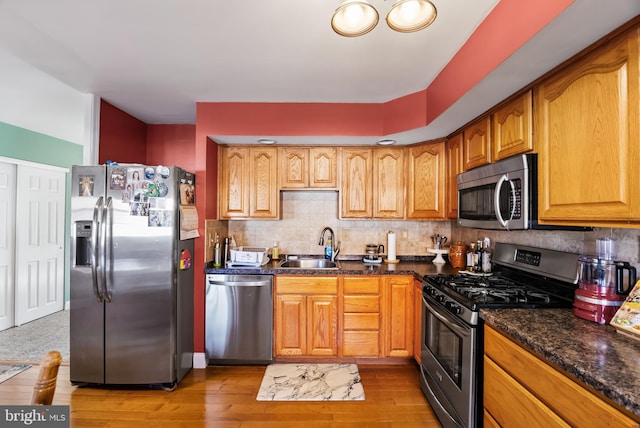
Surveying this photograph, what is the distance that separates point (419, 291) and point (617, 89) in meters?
1.97

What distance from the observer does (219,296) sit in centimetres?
304

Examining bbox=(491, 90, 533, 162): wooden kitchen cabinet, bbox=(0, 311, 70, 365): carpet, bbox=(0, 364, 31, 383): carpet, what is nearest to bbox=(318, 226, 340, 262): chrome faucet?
bbox=(491, 90, 533, 162): wooden kitchen cabinet

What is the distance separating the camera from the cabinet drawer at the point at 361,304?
3.03 m

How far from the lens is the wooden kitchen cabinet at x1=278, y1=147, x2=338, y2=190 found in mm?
3391

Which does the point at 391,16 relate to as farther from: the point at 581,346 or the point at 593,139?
the point at 581,346

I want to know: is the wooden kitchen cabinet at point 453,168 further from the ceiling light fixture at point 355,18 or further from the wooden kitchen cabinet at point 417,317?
the ceiling light fixture at point 355,18

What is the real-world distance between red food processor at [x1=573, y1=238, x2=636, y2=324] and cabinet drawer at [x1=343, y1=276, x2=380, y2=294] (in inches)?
64.1

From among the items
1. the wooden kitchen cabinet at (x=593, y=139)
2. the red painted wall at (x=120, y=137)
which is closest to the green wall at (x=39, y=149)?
the red painted wall at (x=120, y=137)

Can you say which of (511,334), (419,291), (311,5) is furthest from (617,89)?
(419,291)

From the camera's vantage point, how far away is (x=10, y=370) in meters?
2.85

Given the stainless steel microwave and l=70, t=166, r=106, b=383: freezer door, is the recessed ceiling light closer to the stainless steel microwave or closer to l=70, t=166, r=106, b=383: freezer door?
the stainless steel microwave

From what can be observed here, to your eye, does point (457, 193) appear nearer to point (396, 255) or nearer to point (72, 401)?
point (396, 255)

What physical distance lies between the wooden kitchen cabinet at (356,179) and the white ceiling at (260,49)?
57 centimetres

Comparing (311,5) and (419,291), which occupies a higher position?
(311,5)
